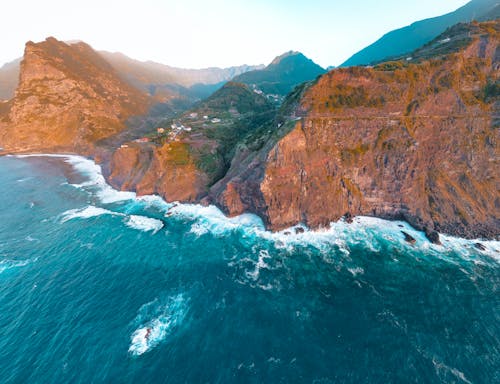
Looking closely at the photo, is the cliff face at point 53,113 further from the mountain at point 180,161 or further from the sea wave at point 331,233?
the sea wave at point 331,233

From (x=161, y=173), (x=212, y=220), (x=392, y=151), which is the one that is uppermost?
(x=392, y=151)

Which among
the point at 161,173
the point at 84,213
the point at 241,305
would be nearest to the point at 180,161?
the point at 161,173

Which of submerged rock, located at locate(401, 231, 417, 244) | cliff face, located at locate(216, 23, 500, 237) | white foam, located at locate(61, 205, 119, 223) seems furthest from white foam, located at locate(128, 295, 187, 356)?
submerged rock, located at locate(401, 231, 417, 244)

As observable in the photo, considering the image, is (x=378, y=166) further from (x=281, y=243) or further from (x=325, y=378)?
(x=325, y=378)

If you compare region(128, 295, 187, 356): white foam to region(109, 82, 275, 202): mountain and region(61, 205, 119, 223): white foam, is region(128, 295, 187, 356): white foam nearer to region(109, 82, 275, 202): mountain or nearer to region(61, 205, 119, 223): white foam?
region(109, 82, 275, 202): mountain

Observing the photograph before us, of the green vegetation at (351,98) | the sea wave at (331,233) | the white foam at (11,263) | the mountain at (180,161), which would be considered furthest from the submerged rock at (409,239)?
the white foam at (11,263)

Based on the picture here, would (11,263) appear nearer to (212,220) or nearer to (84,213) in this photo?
(84,213)
